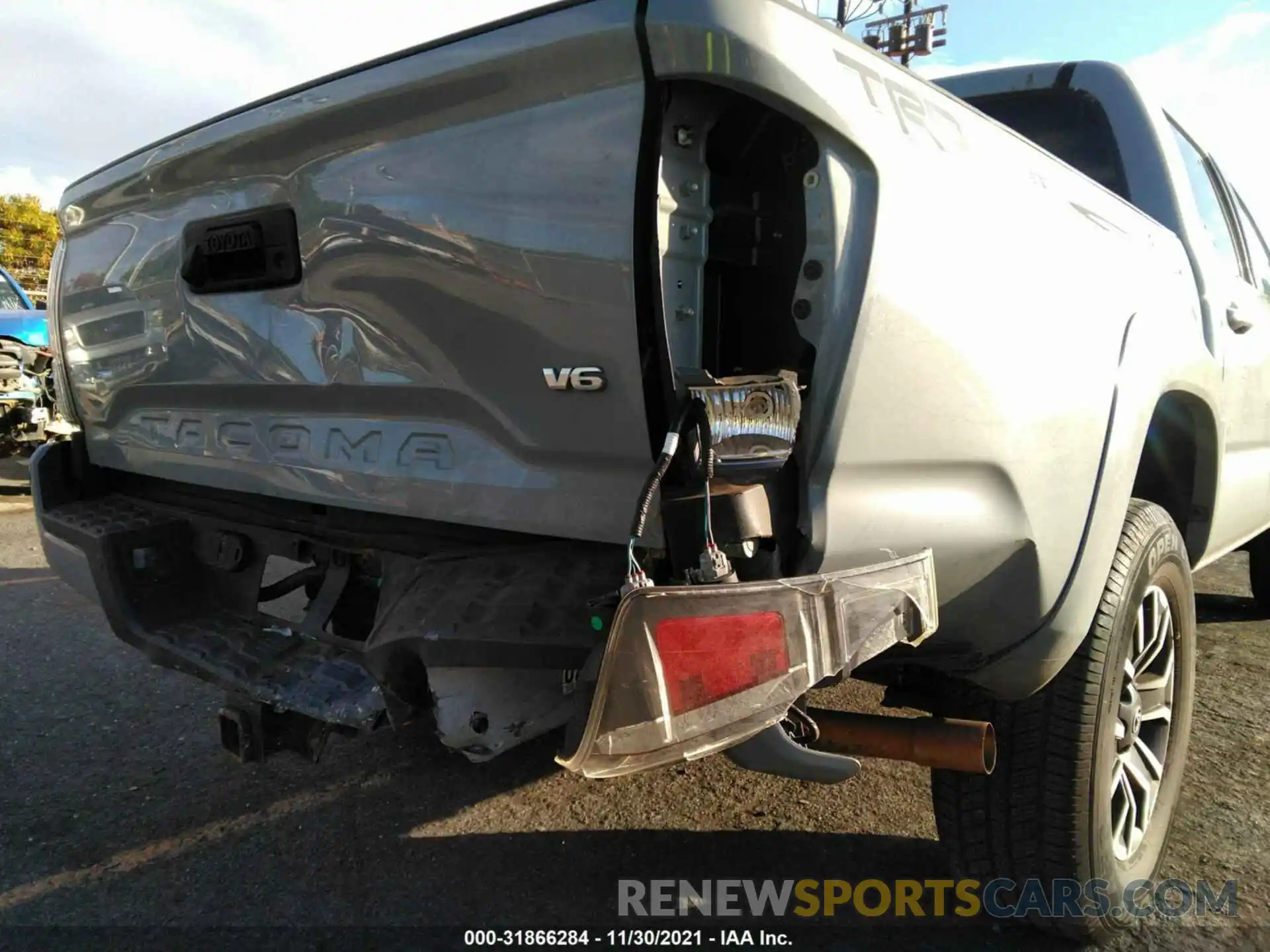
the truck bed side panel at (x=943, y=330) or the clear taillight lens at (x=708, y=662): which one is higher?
the truck bed side panel at (x=943, y=330)

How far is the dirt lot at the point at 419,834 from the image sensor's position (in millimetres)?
2316

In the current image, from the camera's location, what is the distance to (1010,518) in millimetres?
1767

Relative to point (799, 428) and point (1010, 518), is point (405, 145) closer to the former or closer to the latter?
A: point (799, 428)

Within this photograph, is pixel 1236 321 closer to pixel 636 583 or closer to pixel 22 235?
pixel 636 583

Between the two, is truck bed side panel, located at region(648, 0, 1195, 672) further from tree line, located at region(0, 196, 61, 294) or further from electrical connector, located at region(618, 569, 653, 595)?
tree line, located at region(0, 196, 61, 294)

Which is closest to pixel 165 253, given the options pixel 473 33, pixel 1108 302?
pixel 473 33

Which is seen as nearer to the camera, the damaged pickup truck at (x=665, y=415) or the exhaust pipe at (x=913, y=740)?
the damaged pickup truck at (x=665, y=415)

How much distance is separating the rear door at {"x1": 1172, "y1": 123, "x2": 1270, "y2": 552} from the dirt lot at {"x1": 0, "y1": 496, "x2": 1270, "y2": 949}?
0.89 metres

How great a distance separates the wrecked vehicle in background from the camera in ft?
31.3

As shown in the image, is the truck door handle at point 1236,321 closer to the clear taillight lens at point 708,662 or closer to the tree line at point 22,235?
the clear taillight lens at point 708,662

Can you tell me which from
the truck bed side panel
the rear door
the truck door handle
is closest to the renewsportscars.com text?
the truck bed side panel

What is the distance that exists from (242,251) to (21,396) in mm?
9352

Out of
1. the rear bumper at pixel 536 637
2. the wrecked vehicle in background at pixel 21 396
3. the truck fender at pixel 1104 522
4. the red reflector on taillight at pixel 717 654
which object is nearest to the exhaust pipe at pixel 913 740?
the truck fender at pixel 1104 522

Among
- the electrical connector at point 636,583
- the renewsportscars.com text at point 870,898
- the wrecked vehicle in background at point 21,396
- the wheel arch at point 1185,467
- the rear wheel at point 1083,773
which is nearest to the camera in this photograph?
the electrical connector at point 636,583
